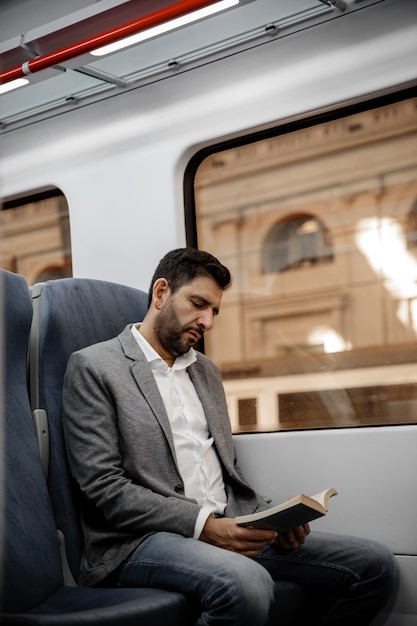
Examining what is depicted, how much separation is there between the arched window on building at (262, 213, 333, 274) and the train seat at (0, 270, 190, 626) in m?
1.18

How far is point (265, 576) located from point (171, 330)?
0.92 meters

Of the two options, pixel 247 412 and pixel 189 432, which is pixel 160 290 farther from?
pixel 247 412

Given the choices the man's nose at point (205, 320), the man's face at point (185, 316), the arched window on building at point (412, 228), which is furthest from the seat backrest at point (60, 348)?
the arched window on building at point (412, 228)

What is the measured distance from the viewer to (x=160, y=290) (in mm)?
2984

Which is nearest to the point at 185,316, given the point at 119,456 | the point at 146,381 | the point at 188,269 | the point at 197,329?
the point at 197,329

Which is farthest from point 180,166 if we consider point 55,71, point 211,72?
point 55,71

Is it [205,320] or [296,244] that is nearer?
[205,320]

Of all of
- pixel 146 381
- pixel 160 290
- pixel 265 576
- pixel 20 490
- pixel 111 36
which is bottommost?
pixel 265 576

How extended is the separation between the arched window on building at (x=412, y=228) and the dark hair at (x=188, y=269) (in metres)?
0.70

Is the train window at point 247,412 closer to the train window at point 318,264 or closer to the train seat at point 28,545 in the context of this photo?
the train window at point 318,264

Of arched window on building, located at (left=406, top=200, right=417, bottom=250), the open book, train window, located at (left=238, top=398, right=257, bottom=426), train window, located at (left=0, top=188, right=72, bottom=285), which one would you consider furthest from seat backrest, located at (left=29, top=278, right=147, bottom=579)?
arched window on building, located at (left=406, top=200, right=417, bottom=250)

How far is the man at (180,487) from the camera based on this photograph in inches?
94.1

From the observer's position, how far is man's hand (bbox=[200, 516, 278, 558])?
251 cm

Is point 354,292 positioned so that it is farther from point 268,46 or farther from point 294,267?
point 268,46
